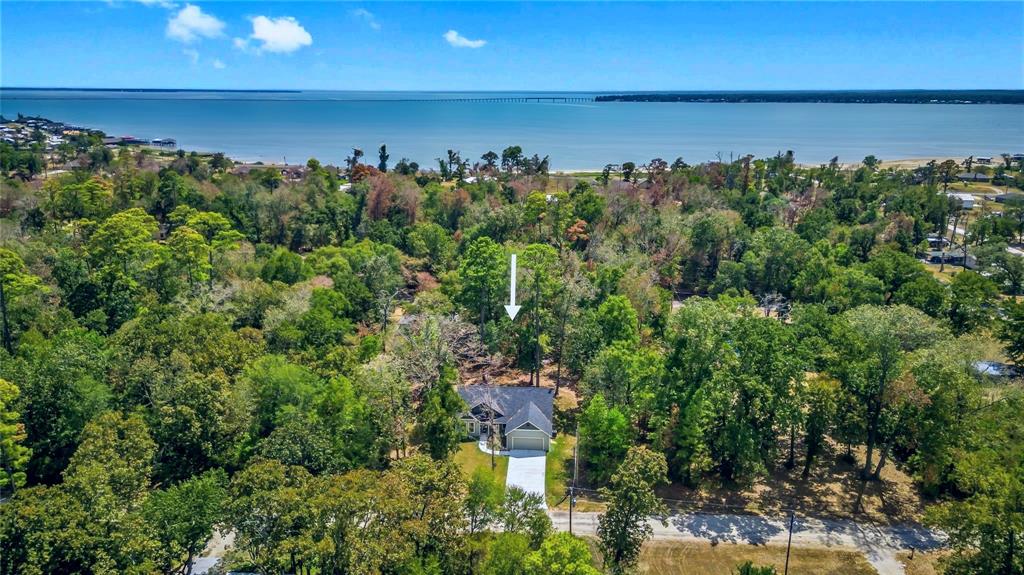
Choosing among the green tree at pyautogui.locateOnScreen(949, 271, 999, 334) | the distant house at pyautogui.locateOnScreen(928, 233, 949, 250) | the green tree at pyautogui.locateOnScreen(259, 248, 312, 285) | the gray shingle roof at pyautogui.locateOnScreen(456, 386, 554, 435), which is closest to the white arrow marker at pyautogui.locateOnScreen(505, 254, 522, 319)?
the gray shingle roof at pyautogui.locateOnScreen(456, 386, 554, 435)

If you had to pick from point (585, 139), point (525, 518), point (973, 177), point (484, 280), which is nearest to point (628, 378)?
point (525, 518)

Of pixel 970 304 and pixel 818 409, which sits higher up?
pixel 970 304

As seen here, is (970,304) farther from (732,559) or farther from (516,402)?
(516,402)

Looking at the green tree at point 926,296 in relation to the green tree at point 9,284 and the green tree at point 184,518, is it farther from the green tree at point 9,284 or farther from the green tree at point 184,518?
the green tree at point 9,284

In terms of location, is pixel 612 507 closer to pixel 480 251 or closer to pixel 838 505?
pixel 838 505

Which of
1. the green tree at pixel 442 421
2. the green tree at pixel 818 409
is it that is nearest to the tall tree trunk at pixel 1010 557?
the green tree at pixel 818 409
